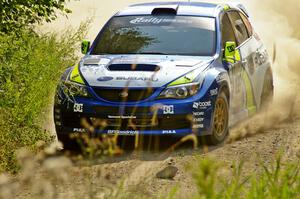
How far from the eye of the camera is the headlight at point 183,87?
1041 centimetres

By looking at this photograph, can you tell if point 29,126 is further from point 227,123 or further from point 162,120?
point 227,123

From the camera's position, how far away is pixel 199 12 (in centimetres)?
1213

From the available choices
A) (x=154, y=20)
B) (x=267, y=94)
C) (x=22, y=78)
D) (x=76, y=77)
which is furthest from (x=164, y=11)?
(x=22, y=78)

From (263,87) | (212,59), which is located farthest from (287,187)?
(263,87)

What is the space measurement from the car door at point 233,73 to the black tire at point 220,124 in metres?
0.31

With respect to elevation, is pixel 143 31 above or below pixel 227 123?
above

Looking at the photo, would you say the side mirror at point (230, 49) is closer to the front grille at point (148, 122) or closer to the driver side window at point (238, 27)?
the driver side window at point (238, 27)

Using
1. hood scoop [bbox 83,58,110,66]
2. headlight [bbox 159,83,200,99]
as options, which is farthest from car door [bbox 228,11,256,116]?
hood scoop [bbox 83,58,110,66]

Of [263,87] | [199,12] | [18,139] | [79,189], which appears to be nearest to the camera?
[79,189]

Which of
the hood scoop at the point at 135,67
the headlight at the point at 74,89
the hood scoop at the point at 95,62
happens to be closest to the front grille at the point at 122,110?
the headlight at the point at 74,89

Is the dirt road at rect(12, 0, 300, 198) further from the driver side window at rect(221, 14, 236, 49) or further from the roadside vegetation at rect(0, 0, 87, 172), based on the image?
the driver side window at rect(221, 14, 236, 49)

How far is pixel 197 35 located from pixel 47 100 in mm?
1996

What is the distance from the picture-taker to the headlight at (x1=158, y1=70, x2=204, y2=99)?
10.4 metres

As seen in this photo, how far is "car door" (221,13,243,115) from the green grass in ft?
6.99
